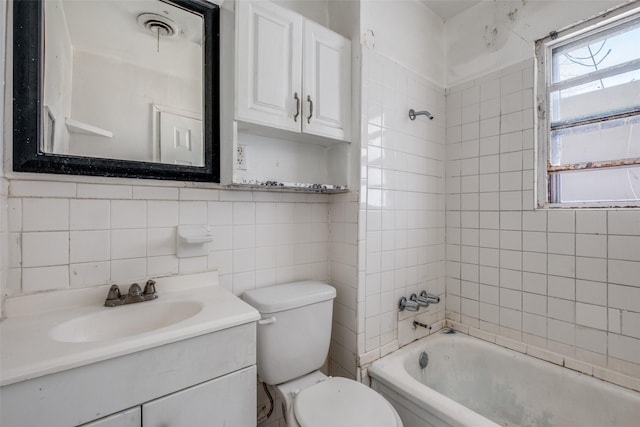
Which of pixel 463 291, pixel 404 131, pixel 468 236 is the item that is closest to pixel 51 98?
pixel 404 131

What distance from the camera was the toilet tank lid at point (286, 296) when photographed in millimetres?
1200

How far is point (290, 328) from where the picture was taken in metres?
1.25

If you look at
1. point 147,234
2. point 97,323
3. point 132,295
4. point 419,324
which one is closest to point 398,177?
point 419,324

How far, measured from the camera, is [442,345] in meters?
1.69

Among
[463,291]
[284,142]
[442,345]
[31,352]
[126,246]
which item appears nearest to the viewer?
[31,352]

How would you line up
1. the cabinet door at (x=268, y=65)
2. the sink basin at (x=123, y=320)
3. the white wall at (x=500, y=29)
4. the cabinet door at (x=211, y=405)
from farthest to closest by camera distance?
the white wall at (x=500, y=29) < the cabinet door at (x=268, y=65) < the sink basin at (x=123, y=320) < the cabinet door at (x=211, y=405)

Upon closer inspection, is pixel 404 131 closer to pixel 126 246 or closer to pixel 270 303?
pixel 270 303

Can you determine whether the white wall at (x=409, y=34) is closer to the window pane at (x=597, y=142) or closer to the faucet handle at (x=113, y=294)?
the window pane at (x=597, y=142)

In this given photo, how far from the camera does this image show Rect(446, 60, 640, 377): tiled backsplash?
4.20ft

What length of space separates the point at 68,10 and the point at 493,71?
2.05m

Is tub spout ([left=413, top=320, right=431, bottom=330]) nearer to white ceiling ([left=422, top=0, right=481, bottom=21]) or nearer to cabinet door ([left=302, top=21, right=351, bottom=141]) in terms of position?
cabinet door ([left=302, top=21, right=351, bottom=141])

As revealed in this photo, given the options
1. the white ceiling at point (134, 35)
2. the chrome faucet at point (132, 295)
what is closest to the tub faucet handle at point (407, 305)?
the chrome faucet at point (132, 295)

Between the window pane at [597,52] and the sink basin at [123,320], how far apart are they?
7.02ft

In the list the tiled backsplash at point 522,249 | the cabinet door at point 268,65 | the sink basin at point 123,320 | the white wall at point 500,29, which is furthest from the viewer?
the white wall at point 500,29
